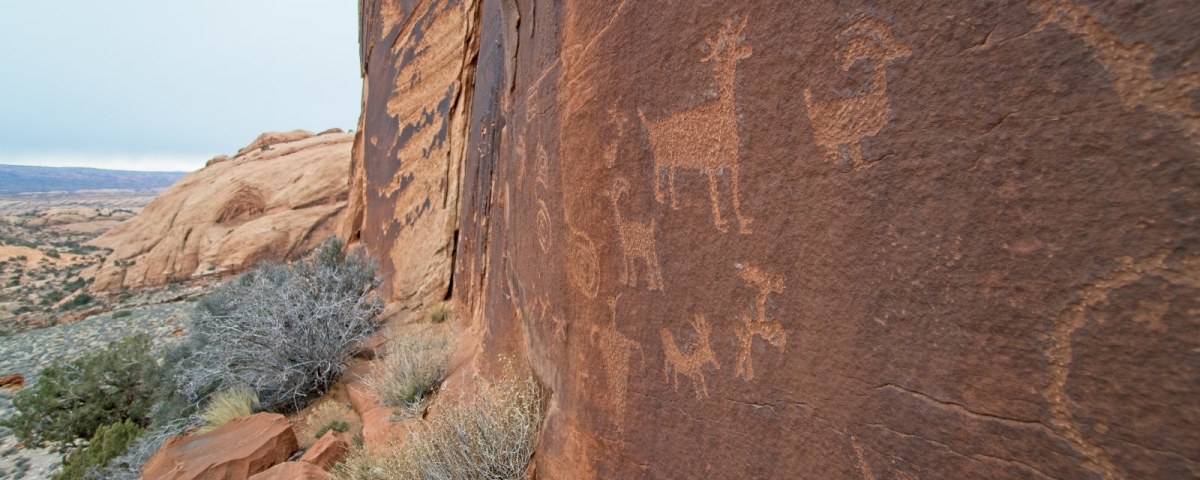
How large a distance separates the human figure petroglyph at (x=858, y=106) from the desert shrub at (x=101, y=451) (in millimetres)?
6014

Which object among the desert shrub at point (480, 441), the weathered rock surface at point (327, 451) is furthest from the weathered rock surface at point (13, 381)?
the desert shrub at point (480, 441)

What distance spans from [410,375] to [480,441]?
1.48 m

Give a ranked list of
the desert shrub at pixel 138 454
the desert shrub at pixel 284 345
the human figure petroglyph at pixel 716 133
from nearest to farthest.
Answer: the human figure petroglyph at pixel 716 133 → the desert shrub at pixel 138 454 → the desert shrub at pixel 284 345

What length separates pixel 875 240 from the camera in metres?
1.33

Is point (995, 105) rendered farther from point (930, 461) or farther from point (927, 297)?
point (930, 461)

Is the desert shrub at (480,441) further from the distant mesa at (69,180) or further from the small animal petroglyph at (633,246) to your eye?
the distant mesa at (69,180)

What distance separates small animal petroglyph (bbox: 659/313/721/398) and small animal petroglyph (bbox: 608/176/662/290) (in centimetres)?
21

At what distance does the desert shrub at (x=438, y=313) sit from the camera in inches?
225

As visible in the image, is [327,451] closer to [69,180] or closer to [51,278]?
[51,278]

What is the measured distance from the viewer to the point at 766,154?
5.19 feet

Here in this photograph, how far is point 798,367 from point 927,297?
1.28 ft

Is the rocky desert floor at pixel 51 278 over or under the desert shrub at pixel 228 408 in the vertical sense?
under

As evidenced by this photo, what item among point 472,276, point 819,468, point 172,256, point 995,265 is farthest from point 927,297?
point 172,256

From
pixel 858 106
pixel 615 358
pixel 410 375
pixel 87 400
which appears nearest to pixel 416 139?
pixel 410 375
